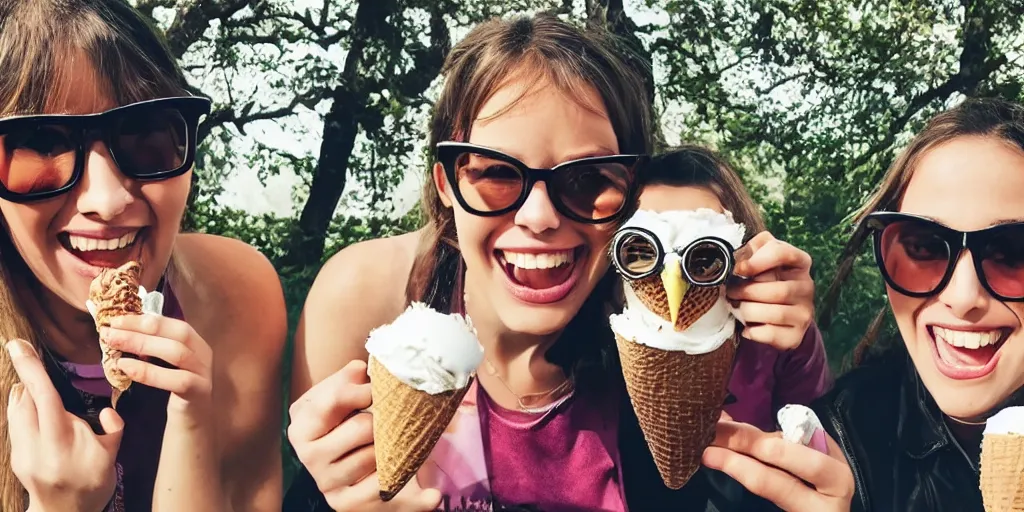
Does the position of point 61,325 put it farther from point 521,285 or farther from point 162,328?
point 521,285

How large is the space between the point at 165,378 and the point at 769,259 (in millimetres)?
1654

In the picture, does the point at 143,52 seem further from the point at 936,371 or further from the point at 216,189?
the point at 936,371

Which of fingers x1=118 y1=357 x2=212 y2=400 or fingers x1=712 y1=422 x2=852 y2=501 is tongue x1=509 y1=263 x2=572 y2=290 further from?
fingers x1=118 y1=357 x2=212 y2=400

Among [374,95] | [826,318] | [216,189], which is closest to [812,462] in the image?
[826,318]

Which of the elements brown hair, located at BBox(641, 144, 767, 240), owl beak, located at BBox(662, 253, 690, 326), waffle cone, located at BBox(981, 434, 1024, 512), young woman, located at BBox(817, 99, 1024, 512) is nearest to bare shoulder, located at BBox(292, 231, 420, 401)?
brown hair, located at BBox(641, 144, 767, 240)

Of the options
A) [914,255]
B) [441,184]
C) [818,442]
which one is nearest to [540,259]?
[441,184]

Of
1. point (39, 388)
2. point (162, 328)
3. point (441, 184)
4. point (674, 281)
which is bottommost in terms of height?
point (39, 388)

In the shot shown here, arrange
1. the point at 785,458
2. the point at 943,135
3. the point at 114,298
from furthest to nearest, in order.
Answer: the point at 943,135 < the point at 114,298 < the point at 785,458

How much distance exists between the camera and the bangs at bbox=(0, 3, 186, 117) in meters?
2.58

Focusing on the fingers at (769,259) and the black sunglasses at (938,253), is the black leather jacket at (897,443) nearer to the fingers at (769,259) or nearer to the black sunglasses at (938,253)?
the black sunglasses at (938,253)

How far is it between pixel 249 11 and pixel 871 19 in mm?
1919

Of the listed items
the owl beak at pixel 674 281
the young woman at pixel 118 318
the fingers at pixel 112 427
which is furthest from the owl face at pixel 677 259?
the fingers at pixel 112 427

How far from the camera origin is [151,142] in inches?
105

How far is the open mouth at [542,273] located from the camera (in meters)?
2.67
